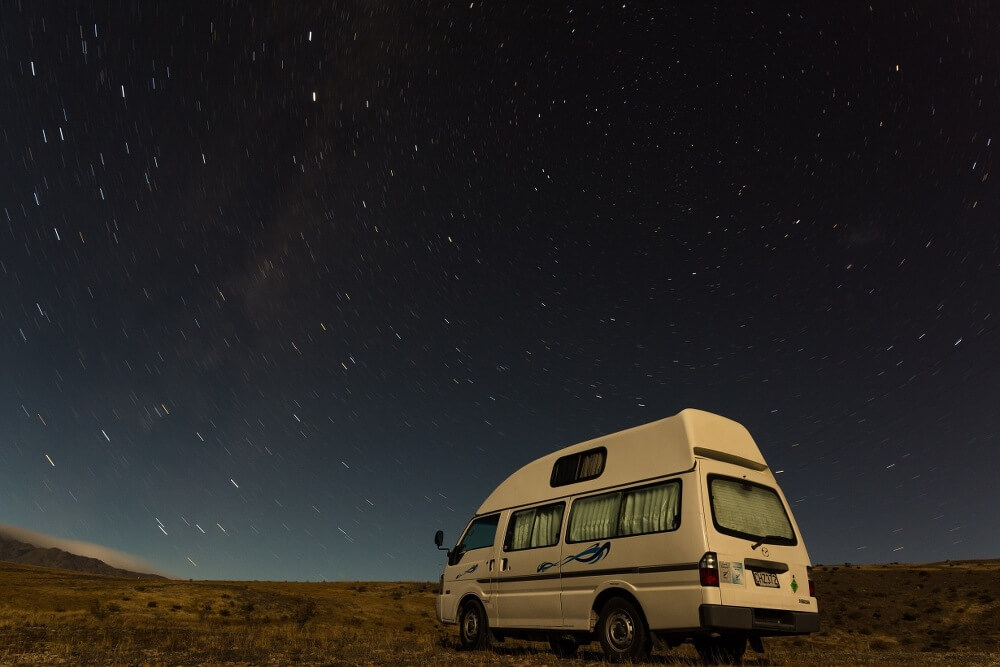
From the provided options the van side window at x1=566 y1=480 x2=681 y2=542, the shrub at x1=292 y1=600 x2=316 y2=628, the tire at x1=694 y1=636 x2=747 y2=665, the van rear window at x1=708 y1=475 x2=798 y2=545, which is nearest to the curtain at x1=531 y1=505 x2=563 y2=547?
the van side window at x1=566 y1=480 x2=681 y2=542

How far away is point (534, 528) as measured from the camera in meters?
12.3

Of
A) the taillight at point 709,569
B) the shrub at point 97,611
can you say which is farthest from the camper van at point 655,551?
the shrub at point 97,611

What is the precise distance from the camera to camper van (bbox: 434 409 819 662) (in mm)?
9039

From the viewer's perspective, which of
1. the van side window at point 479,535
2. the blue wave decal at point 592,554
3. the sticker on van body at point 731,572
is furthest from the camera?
the van side window at point 479,535

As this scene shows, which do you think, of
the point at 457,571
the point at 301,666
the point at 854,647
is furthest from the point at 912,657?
the point at 854,647

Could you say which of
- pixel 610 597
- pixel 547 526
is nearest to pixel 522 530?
pixel 547 526

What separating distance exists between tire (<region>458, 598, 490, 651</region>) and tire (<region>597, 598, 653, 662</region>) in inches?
128

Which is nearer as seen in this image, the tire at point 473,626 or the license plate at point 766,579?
the license plate at point 766,579

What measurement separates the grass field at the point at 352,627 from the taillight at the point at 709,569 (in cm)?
163

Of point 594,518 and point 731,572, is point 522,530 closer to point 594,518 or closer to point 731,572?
point 594,518

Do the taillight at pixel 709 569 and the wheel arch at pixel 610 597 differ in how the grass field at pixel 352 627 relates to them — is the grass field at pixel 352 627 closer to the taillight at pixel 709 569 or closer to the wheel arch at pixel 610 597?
the wheel arch at pixel 610 597

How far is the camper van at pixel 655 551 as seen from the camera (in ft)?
29.7

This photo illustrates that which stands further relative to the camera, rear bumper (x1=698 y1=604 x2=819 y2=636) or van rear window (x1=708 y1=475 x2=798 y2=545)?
van rear window (x1=708 y1=475 x2=798 y2=545)

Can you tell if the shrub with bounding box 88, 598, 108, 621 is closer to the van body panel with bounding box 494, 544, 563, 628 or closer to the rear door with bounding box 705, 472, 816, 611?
the van body panel with bounding box 494, 544, 563, 628
